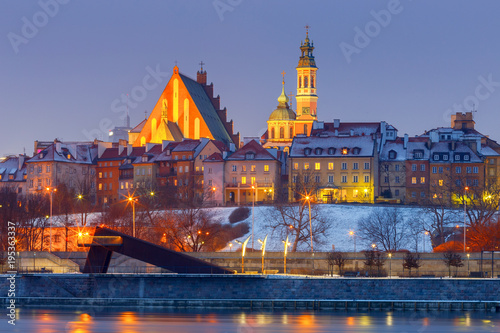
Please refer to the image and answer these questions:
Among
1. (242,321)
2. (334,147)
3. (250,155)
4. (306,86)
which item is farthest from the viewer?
(306,86)

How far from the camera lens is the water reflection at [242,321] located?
6444 centimetres

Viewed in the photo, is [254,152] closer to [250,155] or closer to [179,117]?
[250,155]

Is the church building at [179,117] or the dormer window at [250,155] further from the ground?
the church building at [179,117]

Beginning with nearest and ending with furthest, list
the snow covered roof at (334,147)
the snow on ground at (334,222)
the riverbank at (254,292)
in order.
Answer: the riverbank at (254,292) → the snow on ground at (334,222) → the snow covered roof at (334,147)

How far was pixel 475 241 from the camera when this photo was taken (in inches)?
3868

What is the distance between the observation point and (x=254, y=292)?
246 ft

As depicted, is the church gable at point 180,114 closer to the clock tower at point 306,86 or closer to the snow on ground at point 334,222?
the clock tower at point 306,86

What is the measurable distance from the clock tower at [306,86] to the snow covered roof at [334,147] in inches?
2031


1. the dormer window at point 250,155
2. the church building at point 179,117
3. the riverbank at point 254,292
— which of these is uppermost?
the church building at point 179,117

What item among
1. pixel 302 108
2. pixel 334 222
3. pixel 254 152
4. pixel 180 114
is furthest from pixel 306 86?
pixel 334 222

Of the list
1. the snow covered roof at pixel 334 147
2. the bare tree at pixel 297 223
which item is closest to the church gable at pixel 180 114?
the snow covered roof at pixel 334 147

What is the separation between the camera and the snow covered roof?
135 metres

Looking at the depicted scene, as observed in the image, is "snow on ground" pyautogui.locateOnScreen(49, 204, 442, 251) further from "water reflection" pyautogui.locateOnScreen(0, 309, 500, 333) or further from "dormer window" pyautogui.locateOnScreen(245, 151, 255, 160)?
"water reflection" pyautogui.locateOnScreen(0, 309, 500, 333)

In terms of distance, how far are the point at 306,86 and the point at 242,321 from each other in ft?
415
